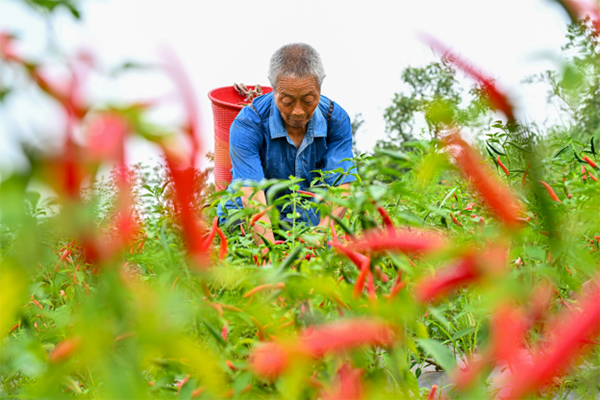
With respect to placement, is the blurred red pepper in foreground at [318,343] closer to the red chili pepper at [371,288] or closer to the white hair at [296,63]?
the red chili pepper at [371,288]

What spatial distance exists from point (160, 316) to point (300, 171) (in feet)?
9.95

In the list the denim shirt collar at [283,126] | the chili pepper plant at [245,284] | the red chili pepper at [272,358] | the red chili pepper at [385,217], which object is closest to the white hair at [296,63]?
the denim shirt collar at [283,126]

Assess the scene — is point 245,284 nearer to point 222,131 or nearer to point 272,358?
point 272,358

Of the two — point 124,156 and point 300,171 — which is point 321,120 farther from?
point 124,156

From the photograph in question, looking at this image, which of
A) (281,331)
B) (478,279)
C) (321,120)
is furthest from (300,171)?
(478,279)

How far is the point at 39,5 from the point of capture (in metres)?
0.44

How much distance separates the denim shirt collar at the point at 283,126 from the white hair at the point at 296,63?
0.92 ft

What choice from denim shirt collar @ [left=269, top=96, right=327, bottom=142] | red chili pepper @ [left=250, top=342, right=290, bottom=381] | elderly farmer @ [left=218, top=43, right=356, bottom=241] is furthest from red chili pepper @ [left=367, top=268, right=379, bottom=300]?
denim shirt collar @ [left=269, top=96, right=327, bottom=142]

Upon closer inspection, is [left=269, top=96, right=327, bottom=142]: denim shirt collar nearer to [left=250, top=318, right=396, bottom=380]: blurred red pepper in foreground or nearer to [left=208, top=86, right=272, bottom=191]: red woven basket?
[left=208, top=86, right=272, bottom=191]: red woven basket

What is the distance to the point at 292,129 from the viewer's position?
336 cm

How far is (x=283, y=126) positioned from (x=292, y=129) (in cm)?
6

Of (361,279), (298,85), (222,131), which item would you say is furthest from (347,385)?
(222,131)

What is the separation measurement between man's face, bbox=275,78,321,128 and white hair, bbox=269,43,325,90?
3cm

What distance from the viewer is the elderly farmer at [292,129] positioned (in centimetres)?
295
